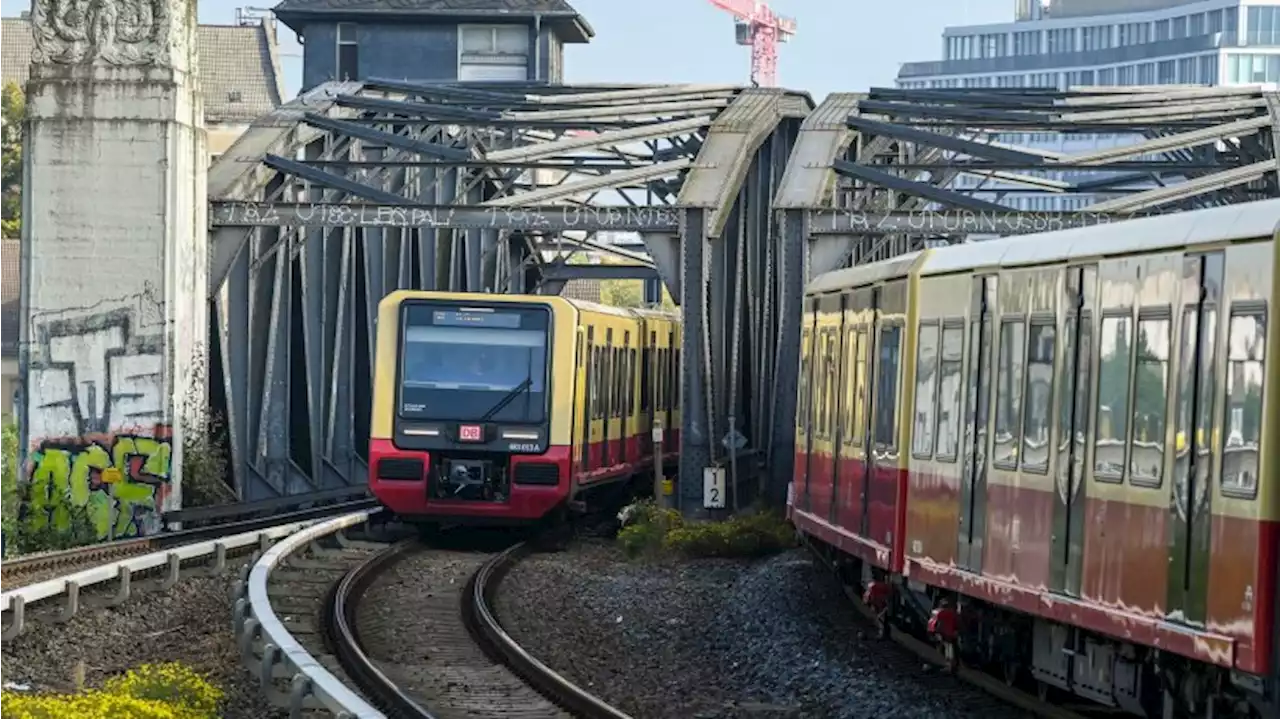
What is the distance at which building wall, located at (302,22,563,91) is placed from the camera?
67062 mm

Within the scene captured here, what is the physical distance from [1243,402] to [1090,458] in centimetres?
208

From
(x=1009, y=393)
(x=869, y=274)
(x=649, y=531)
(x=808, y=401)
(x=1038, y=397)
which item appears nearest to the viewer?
(x=1038, y=397)

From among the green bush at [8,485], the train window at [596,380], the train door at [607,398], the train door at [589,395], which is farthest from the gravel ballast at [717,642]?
the green bush at [8,485]

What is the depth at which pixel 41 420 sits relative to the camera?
3030 centimetres

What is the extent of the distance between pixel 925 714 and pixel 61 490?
721 inches

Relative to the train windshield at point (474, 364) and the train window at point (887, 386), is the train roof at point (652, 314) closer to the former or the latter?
the train windshield at point (474, 364)

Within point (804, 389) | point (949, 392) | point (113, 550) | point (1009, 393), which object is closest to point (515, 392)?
point (113, 550)

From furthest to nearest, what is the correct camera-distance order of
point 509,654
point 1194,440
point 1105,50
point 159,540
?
point 1105,50
point 159,540
point 509,654
point 1194,440

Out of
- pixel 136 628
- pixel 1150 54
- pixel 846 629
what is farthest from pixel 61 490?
pixel 1150 54

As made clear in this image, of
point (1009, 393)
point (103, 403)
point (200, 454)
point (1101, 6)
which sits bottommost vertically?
point (200, 454)

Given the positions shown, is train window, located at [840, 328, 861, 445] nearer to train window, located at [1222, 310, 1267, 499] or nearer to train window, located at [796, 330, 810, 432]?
train window, located at [796, 330, 810, 432]

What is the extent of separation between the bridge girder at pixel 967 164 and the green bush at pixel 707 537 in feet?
11.4

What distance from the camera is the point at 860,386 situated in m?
18.5

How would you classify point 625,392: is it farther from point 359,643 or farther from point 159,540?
point 359,643
